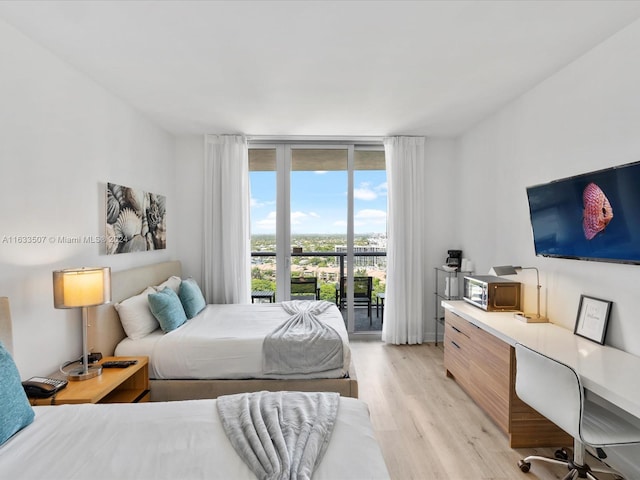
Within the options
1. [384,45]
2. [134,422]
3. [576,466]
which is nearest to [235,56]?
[384,45]

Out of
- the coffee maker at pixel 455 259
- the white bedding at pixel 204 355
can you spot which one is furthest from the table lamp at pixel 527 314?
the white bedding at pixel 204 355

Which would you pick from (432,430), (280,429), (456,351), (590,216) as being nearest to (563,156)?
(590,216)

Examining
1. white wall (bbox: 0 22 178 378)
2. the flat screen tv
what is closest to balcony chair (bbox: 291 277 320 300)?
white wall (bbox: 0 22 178 378)

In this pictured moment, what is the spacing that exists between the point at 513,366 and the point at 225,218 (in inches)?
132

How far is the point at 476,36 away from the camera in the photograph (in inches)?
81.7

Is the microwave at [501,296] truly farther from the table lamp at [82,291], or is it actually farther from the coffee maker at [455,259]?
the table lamp at [82,291]

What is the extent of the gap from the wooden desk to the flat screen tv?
558mm

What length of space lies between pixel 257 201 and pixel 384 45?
8.81 feet

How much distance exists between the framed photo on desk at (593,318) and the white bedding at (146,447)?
162 centimetres

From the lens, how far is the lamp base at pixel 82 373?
2.17 meters

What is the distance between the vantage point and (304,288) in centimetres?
455

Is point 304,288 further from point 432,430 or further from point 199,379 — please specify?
point 432,430

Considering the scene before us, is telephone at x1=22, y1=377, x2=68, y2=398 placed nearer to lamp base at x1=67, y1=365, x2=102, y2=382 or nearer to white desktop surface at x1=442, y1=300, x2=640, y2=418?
lamp base at x1=67, y1=365, x2=102, y2=382

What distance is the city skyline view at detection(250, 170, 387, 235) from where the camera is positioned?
4438 mm
